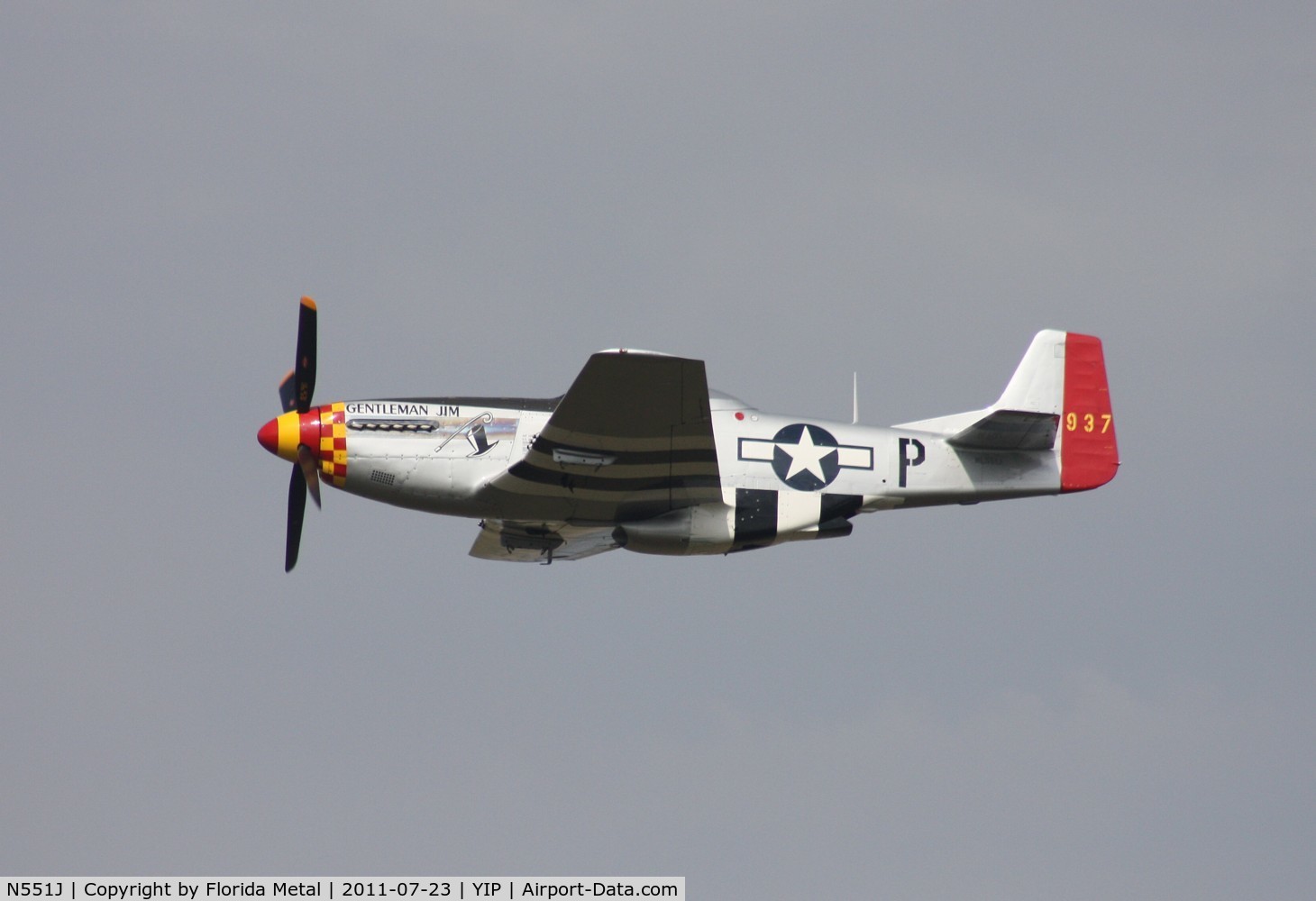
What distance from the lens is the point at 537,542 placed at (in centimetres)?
2164

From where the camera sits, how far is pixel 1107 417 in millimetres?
22250

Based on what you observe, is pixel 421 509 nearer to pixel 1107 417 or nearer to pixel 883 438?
pixel 883 438

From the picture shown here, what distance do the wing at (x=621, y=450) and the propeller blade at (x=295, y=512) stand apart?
2.78 metres

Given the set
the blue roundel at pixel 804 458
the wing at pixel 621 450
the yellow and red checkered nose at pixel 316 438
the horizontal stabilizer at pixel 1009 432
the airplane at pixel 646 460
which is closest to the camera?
the wing at pixel 621 450

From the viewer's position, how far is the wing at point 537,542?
830 inches

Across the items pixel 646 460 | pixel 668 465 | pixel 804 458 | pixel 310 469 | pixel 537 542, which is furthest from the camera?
pixel 537 542

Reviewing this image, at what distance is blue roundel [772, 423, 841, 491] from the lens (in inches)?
805

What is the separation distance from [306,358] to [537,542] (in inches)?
161

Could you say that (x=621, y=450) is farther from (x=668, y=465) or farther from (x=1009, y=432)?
(x=1009, y=432)

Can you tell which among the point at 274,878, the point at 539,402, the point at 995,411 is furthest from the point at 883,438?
the point at 274,878

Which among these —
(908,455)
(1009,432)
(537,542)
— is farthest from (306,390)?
(1009,432)

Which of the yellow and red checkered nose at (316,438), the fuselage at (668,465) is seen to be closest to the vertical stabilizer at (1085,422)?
the fuselage at (668,465)

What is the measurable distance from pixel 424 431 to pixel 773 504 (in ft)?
14.7

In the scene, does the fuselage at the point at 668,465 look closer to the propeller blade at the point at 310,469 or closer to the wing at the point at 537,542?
the propeller blade at the point at 310,469
